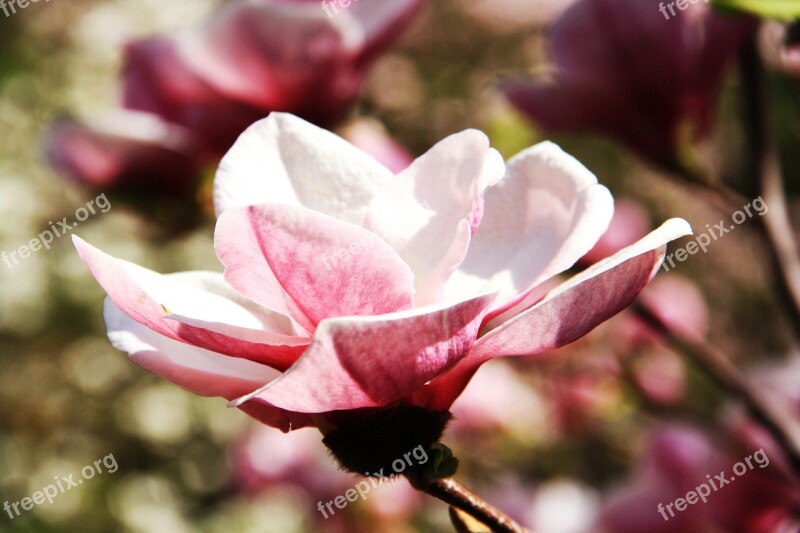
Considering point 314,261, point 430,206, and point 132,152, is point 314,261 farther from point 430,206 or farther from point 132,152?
point 132,152

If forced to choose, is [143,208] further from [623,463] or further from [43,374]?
[43,374]

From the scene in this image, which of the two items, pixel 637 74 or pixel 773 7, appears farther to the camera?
pixel 637 74

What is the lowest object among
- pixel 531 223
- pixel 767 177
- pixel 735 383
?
pixel 735 383

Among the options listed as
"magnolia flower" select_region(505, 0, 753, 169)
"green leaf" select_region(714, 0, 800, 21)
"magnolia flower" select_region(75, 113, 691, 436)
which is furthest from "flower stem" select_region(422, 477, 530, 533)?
"magnolia flower" select_region(505, 0, 753, 169)

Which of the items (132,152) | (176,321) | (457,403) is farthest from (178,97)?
(457,403)

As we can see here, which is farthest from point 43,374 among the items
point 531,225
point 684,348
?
point 531,225

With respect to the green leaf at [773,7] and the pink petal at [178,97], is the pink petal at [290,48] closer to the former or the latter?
the pink petal at [178,97]

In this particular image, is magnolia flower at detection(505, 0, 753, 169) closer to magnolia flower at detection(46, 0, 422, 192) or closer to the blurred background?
the blurred background
